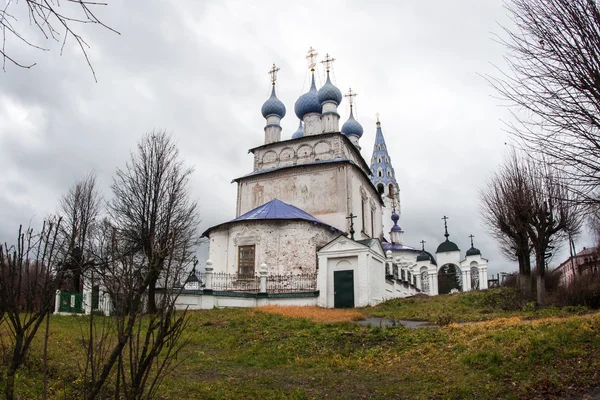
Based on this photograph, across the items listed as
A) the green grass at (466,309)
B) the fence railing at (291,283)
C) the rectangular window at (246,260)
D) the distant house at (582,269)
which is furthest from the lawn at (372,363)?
the rectangular window at (246,260)

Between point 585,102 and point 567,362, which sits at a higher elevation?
point 585,102

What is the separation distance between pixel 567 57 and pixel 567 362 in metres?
4.79

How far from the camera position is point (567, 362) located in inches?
309

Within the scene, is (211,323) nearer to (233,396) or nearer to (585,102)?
(233,396)

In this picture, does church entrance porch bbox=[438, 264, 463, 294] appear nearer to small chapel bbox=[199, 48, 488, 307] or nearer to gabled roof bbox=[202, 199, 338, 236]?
small chapel bbox=[199, 48, 488, 307]

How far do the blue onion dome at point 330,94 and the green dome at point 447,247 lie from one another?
1459 cm

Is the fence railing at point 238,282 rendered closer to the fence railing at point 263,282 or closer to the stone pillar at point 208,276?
the fence railing at point 263,282

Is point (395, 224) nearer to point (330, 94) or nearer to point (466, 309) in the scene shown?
point (330, 94)

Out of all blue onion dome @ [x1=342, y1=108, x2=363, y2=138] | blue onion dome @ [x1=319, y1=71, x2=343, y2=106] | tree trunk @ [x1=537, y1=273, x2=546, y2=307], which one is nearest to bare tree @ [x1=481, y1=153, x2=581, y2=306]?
tree trunk @ [x1=537, y1=273, x2=546, y2=307]

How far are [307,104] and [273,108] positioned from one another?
2481 millimetres

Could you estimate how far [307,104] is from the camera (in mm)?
35188

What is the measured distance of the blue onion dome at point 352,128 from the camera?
143ft

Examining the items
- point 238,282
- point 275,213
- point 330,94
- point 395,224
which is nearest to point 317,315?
point 238,282

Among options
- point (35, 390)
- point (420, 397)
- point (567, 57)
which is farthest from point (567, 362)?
point (35, 390)
